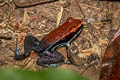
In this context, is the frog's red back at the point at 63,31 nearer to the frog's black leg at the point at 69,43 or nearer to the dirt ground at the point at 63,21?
the frog's black leg at the point at 69,43

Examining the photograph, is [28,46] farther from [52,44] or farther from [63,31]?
[63,31]

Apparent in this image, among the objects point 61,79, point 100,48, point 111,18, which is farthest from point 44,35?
point 61,79

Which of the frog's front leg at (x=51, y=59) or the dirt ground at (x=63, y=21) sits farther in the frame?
the dirt ground at (x=63, y=21)

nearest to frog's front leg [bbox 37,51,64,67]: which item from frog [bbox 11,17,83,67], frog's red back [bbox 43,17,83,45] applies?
frog [bbox 11,17,83,67]

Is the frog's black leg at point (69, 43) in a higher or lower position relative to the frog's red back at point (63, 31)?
lower

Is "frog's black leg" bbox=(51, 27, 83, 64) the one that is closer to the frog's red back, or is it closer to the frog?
the frog

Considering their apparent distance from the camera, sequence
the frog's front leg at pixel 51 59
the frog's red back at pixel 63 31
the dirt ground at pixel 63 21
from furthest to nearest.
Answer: the dirt ground at pixel 63 21
the frog's red back at pixel 63 31
the frog's front leg at pixel 51 59

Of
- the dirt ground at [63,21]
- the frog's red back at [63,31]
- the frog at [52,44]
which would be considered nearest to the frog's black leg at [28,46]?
the frog at [52,44]

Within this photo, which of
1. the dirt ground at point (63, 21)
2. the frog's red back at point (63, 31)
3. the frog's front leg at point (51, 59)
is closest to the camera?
the frog's front leg at point (51, 59)
